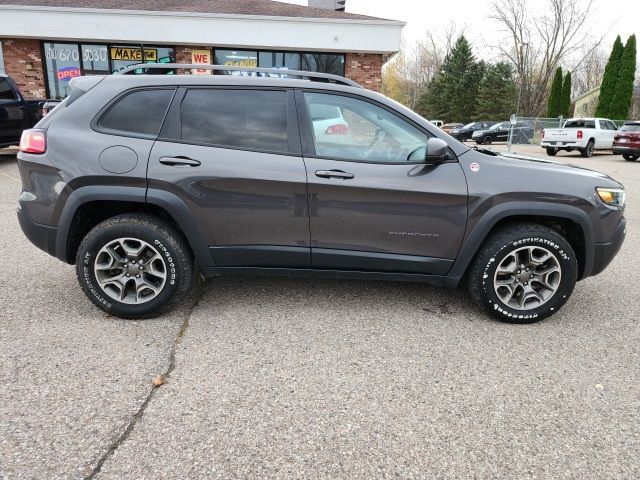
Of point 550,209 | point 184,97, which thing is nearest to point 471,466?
point 550,209

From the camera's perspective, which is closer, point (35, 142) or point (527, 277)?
point (35, 142)

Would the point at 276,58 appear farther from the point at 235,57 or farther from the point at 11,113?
the point at 11,113

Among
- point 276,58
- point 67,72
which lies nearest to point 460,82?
point 276,58

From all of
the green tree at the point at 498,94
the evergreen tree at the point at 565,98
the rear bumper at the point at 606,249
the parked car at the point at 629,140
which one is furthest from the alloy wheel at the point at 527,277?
the green tree at the point at 498,94

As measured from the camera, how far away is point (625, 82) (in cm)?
2881

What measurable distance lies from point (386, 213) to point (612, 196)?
1653 millimetres

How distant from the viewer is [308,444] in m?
2.21

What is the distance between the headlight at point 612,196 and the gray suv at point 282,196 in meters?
0.01

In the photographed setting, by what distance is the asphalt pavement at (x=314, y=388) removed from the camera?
6.95ft

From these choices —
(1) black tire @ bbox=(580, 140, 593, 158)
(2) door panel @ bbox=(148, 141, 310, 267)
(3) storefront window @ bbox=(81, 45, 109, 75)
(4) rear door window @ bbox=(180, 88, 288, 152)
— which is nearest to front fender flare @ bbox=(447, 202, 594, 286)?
(2) door panel @ bbox=(148, 141, 310, 267)

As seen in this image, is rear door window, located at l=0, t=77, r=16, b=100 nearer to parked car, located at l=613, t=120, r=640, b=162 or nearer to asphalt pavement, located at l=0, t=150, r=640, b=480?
asphalt pavement, located at l=0, t=150, r=640, b=480

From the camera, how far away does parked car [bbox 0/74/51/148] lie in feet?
35.2

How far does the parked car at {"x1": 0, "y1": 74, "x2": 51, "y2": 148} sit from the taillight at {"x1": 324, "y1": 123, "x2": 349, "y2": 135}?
1029cm

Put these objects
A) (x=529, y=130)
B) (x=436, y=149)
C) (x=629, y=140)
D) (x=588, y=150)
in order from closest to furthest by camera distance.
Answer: (x=436, y=149), (x=629, y=140), (x=588, y=150), (x=529, y=130)
